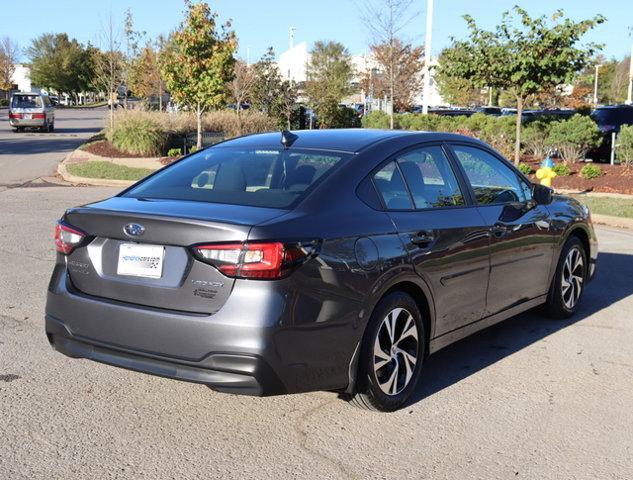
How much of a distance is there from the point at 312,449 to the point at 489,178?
2679 mm

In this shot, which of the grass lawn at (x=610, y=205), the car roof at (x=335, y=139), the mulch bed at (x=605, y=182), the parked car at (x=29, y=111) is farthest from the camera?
the parked car at (x=29, y=111)

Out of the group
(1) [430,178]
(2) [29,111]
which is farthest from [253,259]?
(2) [29,111]

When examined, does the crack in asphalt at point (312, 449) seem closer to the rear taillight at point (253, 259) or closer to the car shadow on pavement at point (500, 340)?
the car shadow on pavement at point (500, 340)

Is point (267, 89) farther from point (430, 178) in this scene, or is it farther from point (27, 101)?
point (430, 178)

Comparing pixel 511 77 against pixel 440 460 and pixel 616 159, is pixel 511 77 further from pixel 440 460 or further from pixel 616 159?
pixel 440 460

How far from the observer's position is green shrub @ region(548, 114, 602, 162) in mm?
19359

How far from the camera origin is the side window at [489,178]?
5.29 meters

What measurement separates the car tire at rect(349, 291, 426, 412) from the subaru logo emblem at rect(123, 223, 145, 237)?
1.33 m

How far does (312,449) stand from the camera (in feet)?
12.5

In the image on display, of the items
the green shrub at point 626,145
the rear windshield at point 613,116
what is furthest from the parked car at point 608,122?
the green shrub at point 626,145

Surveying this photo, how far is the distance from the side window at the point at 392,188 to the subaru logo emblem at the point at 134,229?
4.63 feet

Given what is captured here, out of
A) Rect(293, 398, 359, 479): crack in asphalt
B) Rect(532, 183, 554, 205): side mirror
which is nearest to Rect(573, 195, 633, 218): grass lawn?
Rect(532, 183, 554, 205): side mirror

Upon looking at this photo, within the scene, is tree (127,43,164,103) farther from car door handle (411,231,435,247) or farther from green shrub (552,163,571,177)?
car door handle (411,231,435,247)

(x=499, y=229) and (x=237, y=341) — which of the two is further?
(x=499, y=229)
